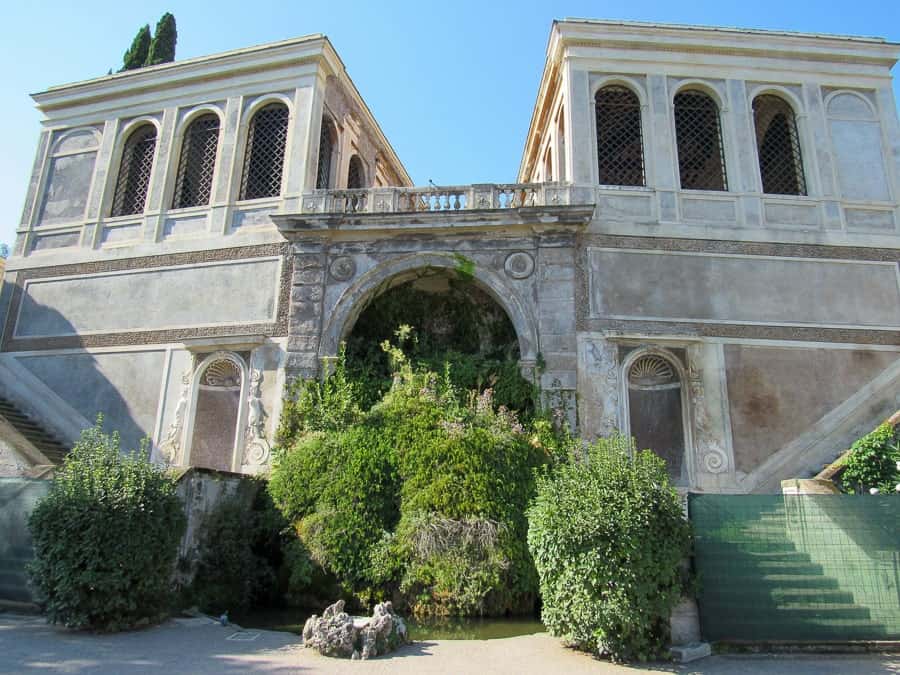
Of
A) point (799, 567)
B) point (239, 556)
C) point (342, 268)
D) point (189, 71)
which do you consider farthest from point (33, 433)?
point (799, 567)

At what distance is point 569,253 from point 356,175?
7.73m

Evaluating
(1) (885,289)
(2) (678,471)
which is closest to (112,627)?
(2) (678,471)

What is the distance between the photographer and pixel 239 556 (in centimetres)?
959

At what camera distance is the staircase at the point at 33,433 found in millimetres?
12602

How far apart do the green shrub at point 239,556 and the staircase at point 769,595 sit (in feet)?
19.7

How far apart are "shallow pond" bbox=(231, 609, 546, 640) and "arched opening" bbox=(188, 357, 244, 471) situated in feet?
14.3

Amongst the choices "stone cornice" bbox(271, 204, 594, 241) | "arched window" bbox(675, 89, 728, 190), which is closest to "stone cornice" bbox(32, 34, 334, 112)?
"stone cornice" bbox(271, 204, 594, 241)

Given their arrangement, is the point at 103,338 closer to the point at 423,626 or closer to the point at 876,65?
the point at 423,626

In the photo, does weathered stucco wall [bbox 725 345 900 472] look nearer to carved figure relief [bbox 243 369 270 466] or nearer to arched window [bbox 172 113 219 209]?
carved figure relief [bbox 243 369 270 466]

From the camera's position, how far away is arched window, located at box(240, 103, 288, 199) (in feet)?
47.9

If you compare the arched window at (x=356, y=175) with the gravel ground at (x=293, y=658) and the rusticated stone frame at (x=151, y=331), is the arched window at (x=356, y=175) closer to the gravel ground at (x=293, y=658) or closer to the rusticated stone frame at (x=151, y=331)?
the rusticated stone frame at (x=151, y=331)

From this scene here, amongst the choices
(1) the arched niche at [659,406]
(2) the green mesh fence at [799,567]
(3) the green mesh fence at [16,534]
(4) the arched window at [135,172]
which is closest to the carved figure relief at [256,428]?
(3) the green mesh fence at [16,534]

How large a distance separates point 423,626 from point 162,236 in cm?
1043

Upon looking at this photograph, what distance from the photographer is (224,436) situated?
1279 cm
